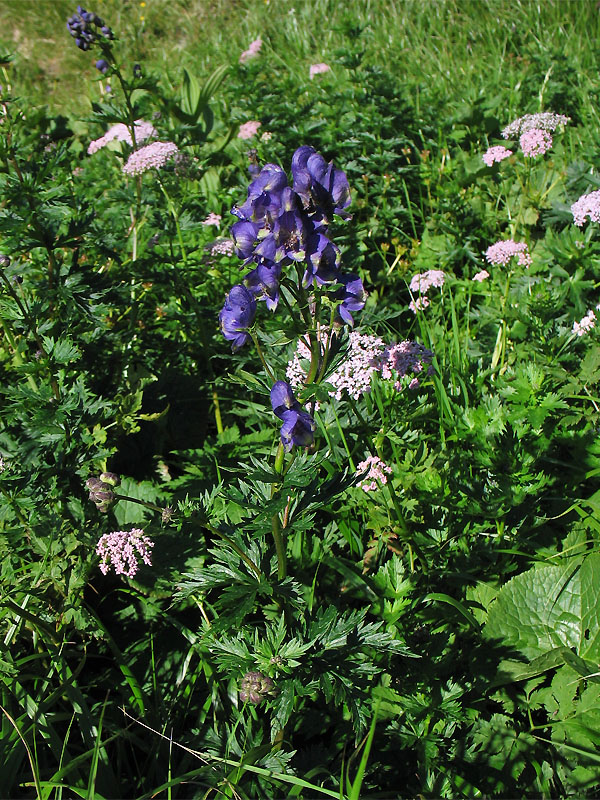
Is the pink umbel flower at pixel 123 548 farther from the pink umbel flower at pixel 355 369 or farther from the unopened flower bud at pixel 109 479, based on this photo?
the pink umbel flower at pixel 355 369

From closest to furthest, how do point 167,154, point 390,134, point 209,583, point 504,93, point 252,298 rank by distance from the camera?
1. point 252,298
2. point 209,583
3. point 167,154
4. point 390,134
5. point 504,93

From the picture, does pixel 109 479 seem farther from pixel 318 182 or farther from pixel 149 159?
pixel 149 159

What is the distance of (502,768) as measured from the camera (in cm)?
176

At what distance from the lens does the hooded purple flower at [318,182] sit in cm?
138

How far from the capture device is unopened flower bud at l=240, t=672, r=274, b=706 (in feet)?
5.07

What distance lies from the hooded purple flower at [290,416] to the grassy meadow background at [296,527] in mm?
80

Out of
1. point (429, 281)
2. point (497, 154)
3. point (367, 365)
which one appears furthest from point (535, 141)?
point (367, 365)

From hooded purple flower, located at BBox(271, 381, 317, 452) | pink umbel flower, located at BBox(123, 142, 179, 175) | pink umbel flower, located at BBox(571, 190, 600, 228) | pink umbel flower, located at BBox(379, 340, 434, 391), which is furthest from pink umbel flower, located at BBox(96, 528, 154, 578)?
pink umbel flower, located at BBox(571, 190, 600, 228)

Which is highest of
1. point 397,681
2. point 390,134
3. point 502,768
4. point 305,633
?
point 390,134

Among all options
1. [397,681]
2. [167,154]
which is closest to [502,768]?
[397,681]

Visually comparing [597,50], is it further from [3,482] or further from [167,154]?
[3,482]

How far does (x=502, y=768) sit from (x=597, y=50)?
5.22 m

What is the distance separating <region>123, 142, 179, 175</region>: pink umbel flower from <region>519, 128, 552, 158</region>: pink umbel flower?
1776 millimetres

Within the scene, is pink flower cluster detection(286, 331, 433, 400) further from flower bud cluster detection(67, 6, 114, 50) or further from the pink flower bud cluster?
flower bud cluster detection(67, 6, 114, 50)
